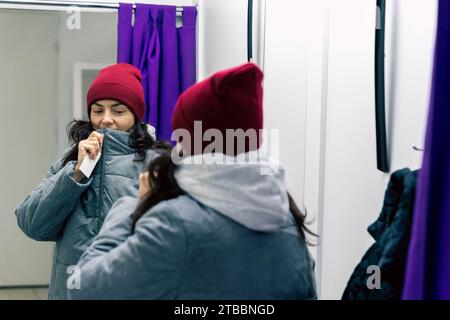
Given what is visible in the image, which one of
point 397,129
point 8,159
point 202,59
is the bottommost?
point 8,159

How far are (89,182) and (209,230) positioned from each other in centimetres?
55

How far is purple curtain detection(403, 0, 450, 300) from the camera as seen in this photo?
686mm

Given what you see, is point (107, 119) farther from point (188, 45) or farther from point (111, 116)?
point (188, 45)

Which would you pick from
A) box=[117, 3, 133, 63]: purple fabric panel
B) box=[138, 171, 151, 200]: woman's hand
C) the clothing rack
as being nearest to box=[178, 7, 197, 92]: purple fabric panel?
box=[117, 3, 133, 63]: purple fabric panel

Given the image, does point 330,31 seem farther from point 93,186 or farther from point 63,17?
point 63,17

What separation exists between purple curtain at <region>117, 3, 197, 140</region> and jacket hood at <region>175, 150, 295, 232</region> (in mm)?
1360

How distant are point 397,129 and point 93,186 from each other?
26.0 inches

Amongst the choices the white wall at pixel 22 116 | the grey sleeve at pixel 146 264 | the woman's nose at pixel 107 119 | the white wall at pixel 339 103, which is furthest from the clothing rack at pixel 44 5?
the grey sleeve at pixel 146 264

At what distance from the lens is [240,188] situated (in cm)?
80

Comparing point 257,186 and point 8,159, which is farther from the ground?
point 257,186

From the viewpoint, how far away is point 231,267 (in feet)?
2.65

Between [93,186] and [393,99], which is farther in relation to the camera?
[93,186]

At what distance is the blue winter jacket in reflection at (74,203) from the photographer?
1222 millimetres
